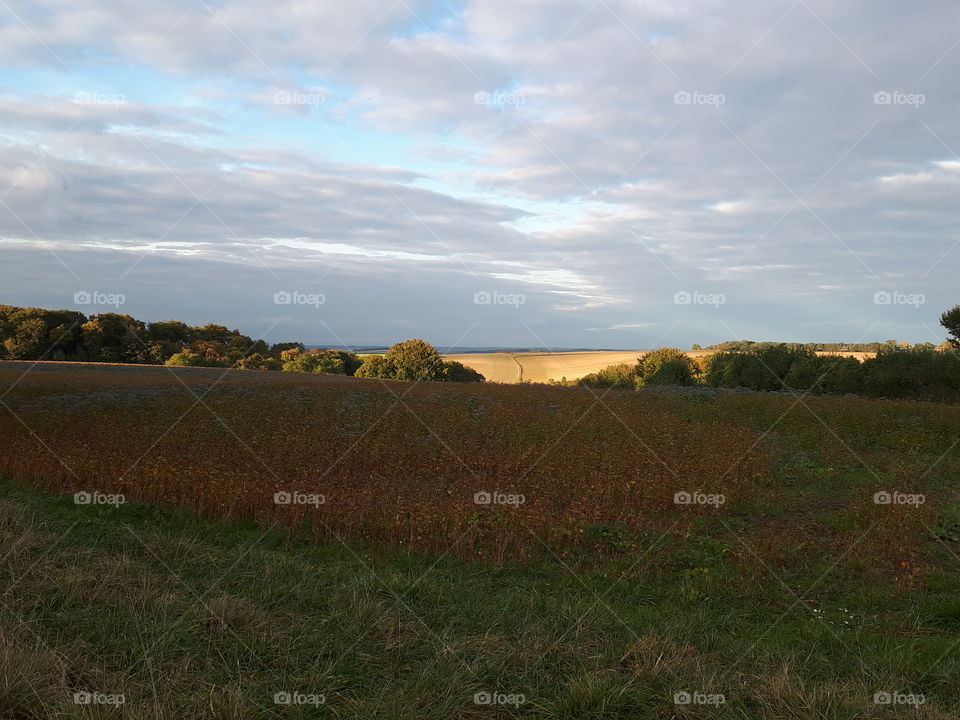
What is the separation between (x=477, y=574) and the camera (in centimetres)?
763

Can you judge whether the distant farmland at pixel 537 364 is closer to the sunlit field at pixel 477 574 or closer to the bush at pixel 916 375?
the bush at pixel 916 375

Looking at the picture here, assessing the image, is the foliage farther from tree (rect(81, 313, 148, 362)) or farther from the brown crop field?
tree (rect(81, 313, 148, 362))

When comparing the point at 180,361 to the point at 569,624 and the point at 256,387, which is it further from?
the point at 569,624

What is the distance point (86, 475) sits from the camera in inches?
461

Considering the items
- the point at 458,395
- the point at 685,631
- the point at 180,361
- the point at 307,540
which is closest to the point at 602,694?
the point at 685,631

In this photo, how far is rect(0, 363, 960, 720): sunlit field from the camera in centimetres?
419

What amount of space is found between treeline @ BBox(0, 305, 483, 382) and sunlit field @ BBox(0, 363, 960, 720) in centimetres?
3606

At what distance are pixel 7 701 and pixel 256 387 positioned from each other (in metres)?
27.8

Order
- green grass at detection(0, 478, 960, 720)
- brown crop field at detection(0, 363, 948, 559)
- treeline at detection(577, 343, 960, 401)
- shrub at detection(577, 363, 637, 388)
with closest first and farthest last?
green grass at detection(0, 478, 960, 720), brown crop field at detection(0, 363, 948, 559), treeline at detection(577, 343, 960, 401), shrub at detection(577, 363, 637, 388)

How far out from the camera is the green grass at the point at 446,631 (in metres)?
4.04

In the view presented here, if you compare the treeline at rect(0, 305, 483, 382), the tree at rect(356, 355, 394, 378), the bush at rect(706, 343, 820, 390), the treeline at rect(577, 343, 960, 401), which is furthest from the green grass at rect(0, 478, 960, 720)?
the tree at rect(356, 355, 394, 378)

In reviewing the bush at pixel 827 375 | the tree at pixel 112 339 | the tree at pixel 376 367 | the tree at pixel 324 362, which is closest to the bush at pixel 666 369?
the bush at pixel 827 375

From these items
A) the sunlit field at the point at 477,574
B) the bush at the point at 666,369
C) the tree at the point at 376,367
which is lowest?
the sunlit field at the point at 477,574

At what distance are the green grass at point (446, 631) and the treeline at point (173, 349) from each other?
1708 inches
